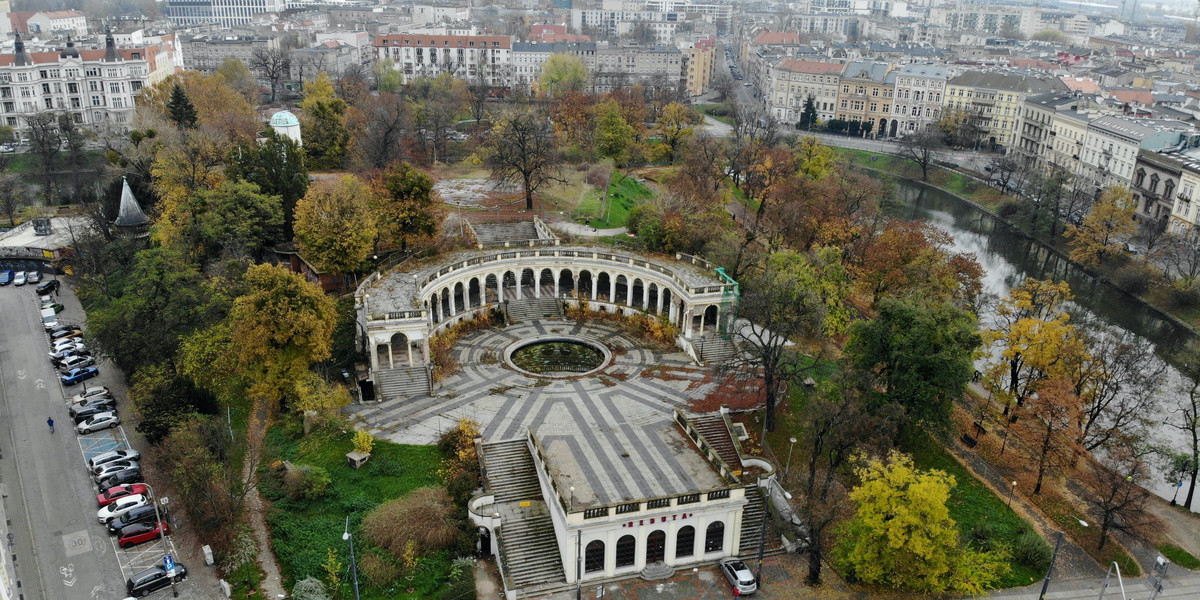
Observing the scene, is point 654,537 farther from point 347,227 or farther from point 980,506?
point 347,227

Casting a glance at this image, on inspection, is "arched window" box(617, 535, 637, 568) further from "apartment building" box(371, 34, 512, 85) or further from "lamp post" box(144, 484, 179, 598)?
"apartment building" box(371, 34, 512, 85)

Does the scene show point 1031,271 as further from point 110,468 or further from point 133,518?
point 110,468

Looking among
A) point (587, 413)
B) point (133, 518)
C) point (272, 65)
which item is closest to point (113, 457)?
point (133, 518)

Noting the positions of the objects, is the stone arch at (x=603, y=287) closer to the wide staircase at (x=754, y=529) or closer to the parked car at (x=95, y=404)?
the wide staircase at (x=754, y=529)

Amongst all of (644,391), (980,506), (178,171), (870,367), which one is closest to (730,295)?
(644,391)

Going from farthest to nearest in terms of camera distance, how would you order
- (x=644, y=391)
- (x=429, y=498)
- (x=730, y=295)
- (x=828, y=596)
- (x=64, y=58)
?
(x=64, y=58), (x=730, y=295), (x=644, y=391), (x=429, y=498), (x=828, y=596)

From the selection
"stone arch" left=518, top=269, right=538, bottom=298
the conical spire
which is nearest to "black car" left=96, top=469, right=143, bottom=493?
"stone arch" left=518, top=269, right=538, bottom=298
